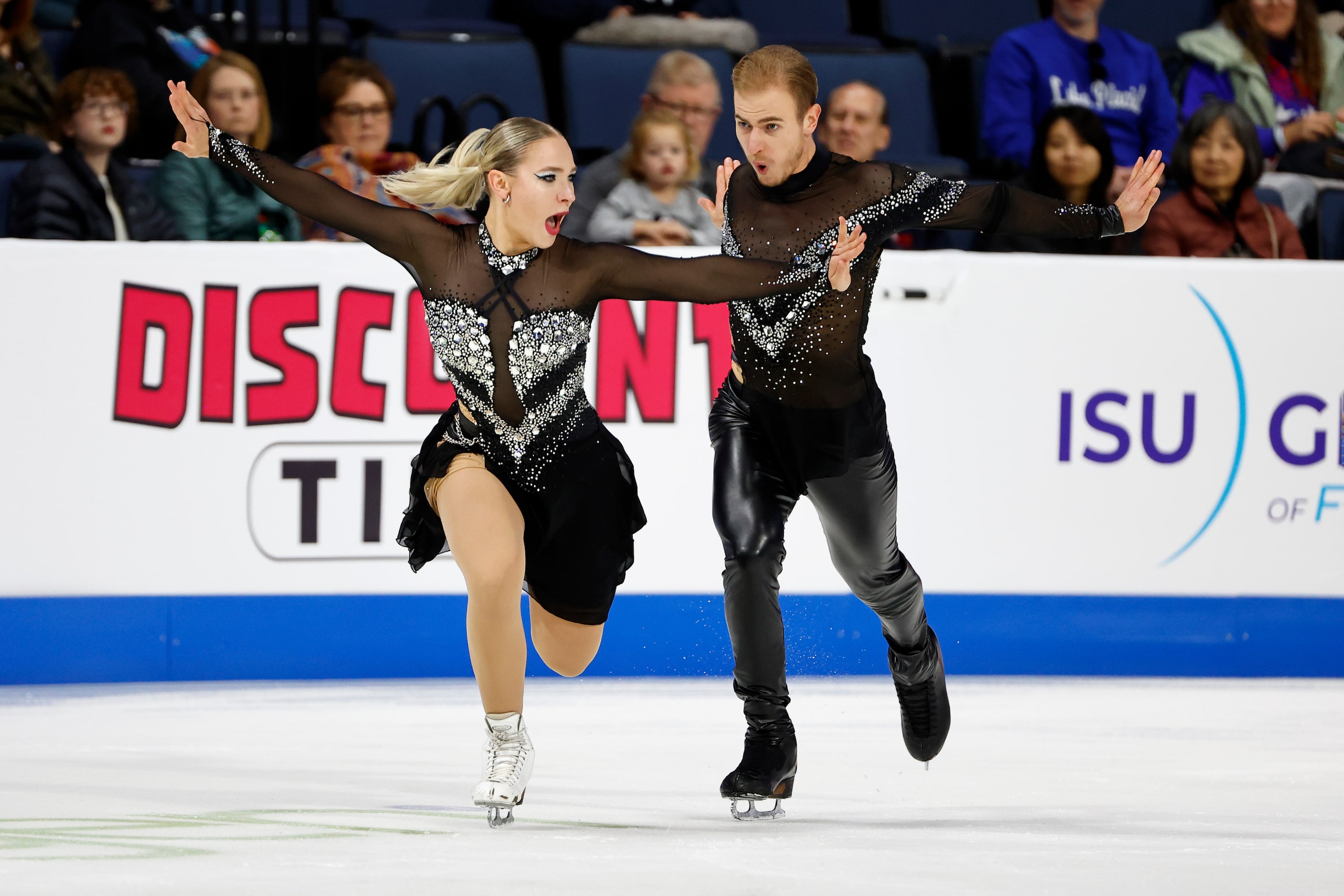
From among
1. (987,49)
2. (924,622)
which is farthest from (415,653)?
(987,49)

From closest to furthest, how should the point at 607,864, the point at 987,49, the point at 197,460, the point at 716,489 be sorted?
the point at 607,864
the point at 716,489
the point at 197,460
the point at 987,49

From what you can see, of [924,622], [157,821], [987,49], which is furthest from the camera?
[987,49]

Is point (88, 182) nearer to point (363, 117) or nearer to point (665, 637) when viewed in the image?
point (363, 117)

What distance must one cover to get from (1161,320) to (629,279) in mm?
2614

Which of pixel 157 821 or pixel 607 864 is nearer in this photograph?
pixel 607 864

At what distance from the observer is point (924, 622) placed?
155 inches

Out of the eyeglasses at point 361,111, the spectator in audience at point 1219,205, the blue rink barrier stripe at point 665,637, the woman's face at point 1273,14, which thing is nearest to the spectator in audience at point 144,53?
the eyeglasses at point 361,111

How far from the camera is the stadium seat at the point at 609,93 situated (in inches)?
273

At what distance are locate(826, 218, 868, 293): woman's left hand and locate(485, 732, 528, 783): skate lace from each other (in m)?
1.05

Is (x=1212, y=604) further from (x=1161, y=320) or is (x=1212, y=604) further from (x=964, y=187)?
(x=964, y=187)

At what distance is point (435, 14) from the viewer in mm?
7496

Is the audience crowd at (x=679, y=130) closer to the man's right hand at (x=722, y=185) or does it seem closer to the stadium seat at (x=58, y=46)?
the stadium seat at (x=58, y=46)

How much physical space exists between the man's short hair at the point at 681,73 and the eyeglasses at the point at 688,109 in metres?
0.04

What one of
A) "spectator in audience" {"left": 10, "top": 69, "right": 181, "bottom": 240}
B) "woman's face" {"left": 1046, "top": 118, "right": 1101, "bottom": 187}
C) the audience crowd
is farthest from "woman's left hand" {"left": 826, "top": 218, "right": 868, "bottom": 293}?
"spectator in audience" {"left": 10, "top": 69, "right": 181, "bottom": 240}
